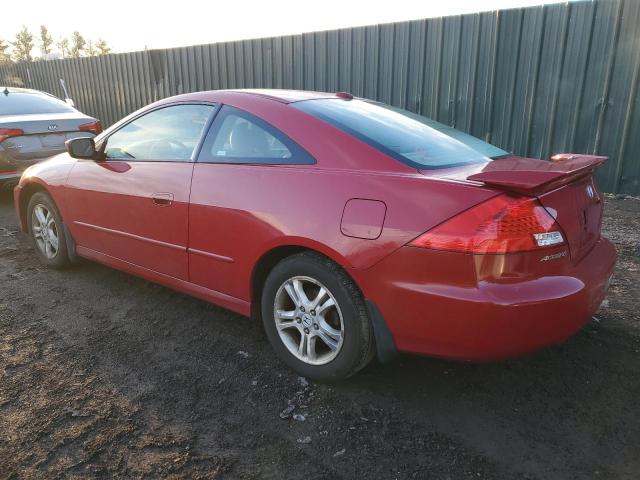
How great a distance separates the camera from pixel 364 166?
2379 mm

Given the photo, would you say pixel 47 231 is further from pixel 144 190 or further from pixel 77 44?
pixel 77 44

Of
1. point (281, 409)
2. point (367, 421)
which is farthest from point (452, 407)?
point (281, 409)

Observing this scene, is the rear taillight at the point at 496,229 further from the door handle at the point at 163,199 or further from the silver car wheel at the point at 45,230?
the silver car wheel at the point at 45,230

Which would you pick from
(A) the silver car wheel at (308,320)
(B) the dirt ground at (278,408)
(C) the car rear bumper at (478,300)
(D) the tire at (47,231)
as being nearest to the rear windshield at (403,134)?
(C) the car rear bumper at (478,300)

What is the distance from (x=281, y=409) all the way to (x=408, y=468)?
2.26 feet

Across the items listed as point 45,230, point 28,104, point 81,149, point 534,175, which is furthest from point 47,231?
point 534,175

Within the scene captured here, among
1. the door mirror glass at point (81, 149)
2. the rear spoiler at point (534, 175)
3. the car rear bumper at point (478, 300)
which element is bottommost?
the car rear bumper at point (478, 300)

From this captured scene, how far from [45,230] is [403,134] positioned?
330cm

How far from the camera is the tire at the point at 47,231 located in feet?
13.8

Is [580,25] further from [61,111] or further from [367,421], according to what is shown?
[61,111]

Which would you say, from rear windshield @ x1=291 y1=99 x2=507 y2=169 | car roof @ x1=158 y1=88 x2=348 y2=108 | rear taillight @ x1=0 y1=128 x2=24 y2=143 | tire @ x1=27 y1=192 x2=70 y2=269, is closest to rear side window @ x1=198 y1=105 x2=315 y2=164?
car roof @ x1=158 y1=88 x2=348 y2=108

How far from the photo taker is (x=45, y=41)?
76062mm

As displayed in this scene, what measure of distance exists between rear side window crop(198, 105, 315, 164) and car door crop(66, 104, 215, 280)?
133 millimetres

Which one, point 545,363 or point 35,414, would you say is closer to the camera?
point 35,414
